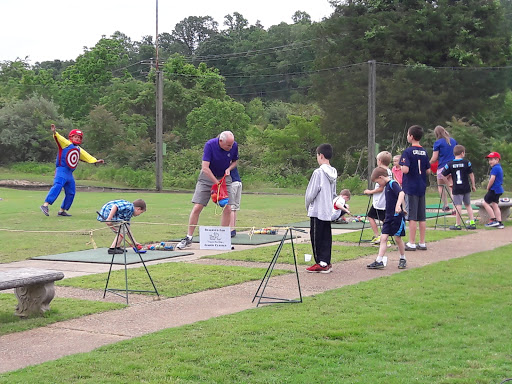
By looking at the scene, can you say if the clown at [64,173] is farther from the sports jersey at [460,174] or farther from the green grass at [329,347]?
the green grass at [329,347]

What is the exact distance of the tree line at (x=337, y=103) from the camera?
3278 centimetres

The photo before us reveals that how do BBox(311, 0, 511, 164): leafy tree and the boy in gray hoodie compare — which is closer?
the boy in gray hoodie

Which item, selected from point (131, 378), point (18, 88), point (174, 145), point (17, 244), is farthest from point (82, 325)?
point (18, 88)

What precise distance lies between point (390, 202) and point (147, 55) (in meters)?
73.1

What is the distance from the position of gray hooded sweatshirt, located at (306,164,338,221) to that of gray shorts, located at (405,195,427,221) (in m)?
2.72

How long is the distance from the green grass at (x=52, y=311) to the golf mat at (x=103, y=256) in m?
2.79

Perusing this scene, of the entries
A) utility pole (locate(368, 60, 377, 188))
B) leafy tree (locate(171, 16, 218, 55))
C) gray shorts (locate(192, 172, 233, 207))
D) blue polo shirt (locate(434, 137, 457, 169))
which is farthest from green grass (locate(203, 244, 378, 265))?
leafy tree (locate(171, 16, 218, 55))

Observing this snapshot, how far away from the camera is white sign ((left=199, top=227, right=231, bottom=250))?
8711mm

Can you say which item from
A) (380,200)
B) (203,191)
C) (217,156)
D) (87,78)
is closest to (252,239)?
(203,191)

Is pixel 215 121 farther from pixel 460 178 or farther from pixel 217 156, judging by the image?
pixel 217 156

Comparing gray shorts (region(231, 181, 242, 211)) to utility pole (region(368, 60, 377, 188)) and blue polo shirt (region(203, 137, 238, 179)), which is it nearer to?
blue polo shirt (region(203, 137, 238, 179))

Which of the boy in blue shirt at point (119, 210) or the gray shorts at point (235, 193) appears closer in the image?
the boy in blue shirt at point (119, 210)

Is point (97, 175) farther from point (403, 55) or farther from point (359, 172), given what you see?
→ point (403, 55)

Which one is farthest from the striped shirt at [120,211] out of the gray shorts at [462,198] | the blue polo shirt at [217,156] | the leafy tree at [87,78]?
the leafy tree at [87,78]
